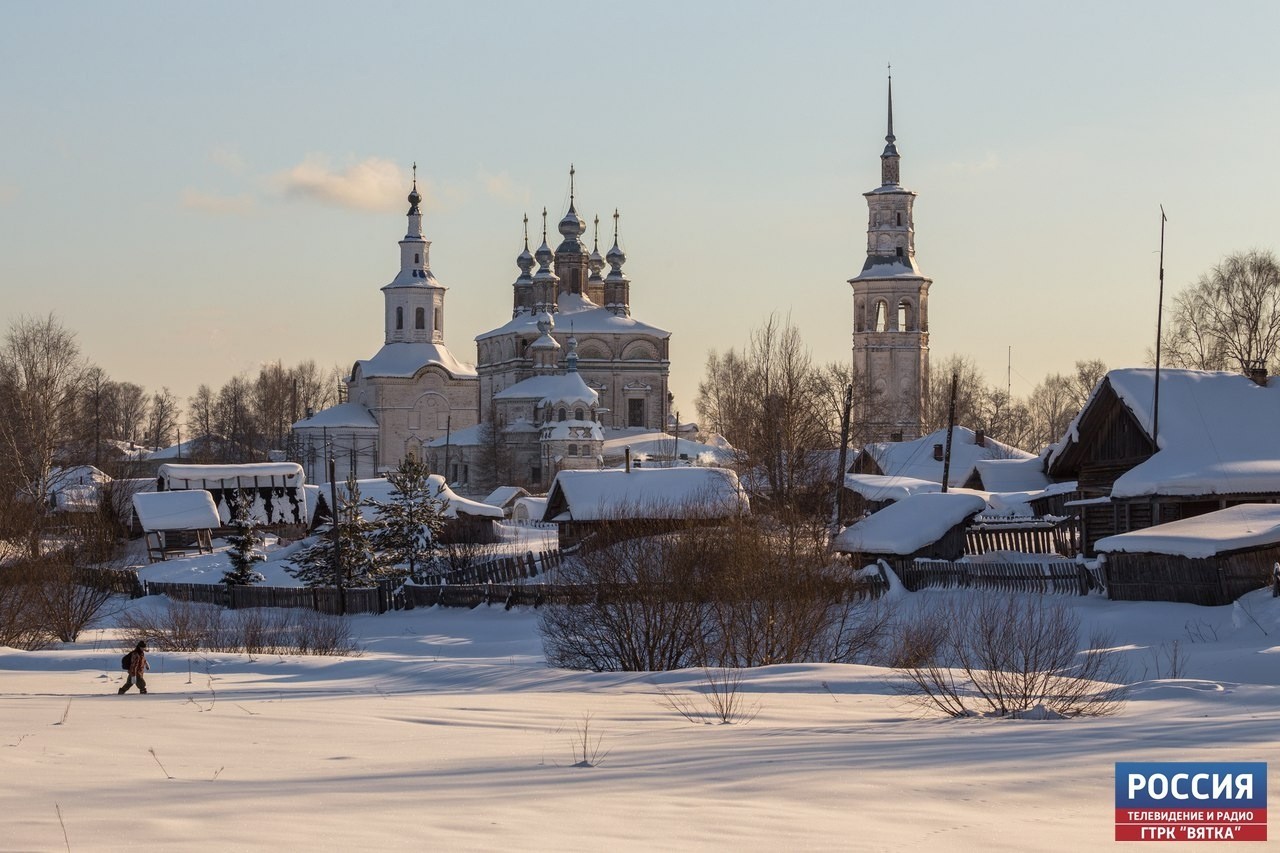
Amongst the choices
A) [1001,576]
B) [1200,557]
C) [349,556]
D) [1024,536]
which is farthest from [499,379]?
[1200,557]

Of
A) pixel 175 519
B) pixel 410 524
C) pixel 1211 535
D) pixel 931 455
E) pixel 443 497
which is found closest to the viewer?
pixel 1211 535

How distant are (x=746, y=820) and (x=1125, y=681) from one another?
1103 cm

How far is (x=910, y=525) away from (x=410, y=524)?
14.9 m

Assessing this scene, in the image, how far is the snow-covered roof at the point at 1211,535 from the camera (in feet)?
82.0

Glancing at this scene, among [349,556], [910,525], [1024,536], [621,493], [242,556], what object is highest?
[621,493]

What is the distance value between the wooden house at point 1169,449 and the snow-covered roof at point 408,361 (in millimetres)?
69759

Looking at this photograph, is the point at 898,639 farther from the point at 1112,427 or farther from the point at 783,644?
the point at 1112,427

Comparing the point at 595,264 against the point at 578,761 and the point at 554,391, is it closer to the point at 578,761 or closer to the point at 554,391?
the point at 554,391

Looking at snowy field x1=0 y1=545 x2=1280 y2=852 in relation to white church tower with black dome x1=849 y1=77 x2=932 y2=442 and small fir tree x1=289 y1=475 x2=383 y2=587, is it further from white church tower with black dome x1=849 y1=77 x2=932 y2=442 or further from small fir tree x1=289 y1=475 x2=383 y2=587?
white church tower with black dome x1=849 y1=77 x2=932 y2=442

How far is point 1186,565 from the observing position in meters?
26.2

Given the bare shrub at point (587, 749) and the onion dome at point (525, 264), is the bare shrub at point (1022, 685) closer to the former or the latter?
the bare shrub at point (587, 749)

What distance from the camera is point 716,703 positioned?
48.1 ft

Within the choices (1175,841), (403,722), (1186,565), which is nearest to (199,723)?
(403,722)

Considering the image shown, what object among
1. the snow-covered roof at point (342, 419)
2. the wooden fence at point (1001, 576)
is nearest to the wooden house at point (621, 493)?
the wooden fence at point (1001, 576)
